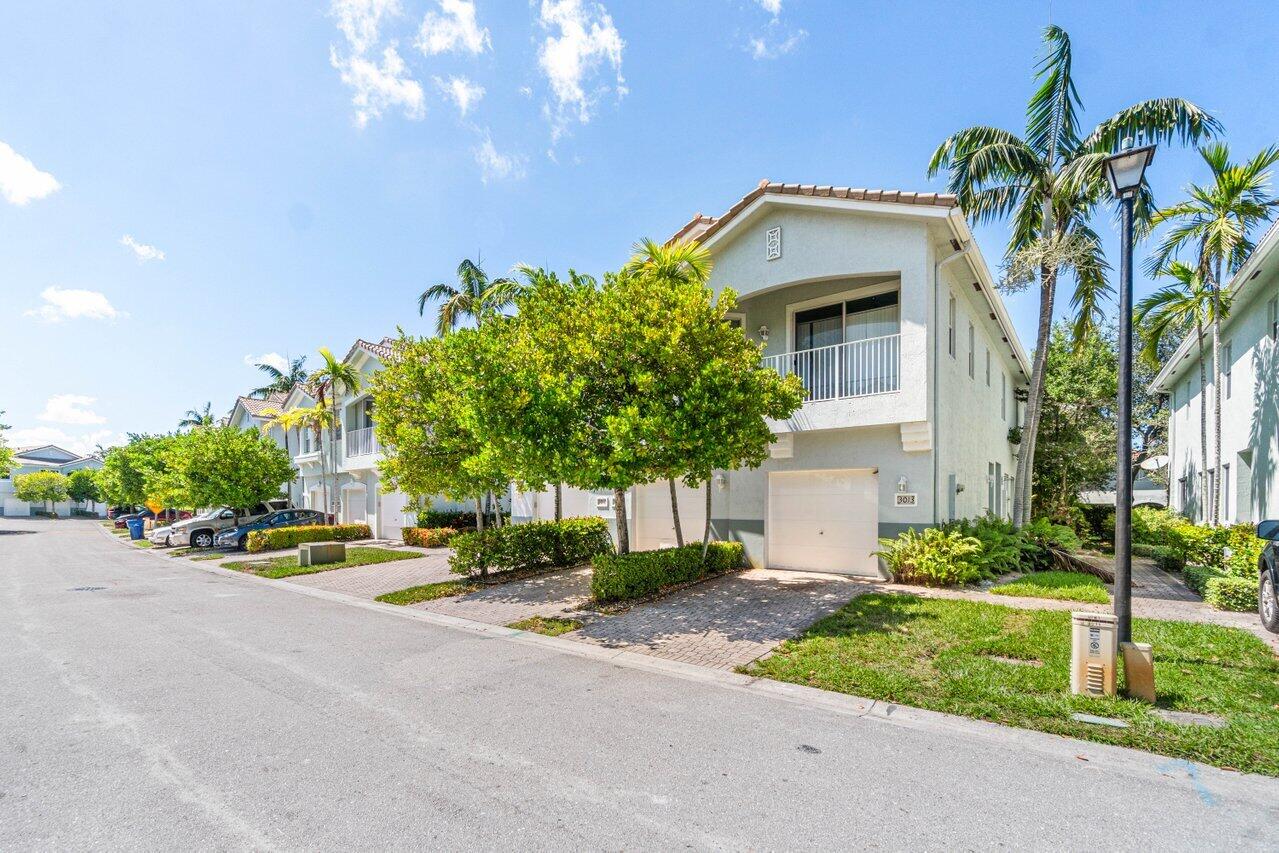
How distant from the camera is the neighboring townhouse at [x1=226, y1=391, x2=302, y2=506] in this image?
33.4 m

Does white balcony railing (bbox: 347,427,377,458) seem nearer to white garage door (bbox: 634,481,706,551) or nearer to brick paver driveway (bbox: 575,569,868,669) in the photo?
white garage door (bbox: 634,481,706,551)

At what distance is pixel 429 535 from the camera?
2039cm

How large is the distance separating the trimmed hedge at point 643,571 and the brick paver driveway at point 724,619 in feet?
1.19

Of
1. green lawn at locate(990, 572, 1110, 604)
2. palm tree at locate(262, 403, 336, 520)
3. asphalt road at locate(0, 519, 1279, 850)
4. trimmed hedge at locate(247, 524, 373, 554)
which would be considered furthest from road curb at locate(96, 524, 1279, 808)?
palm tree at locate(262, 403, 336, 520)

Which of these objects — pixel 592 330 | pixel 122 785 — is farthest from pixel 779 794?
pixel 592 330

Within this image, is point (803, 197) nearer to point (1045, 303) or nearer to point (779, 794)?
point (1045, 303)

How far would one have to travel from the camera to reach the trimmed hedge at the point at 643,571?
33.2 ft

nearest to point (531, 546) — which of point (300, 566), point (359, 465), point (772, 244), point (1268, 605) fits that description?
point (300, 566)

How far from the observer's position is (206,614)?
34.5 feet

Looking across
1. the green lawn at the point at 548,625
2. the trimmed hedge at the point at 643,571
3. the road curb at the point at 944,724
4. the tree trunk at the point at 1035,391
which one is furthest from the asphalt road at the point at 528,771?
the tree trunk at the point at 1035,391

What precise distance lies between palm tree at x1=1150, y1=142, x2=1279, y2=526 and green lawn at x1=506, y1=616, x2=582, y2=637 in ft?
42.9

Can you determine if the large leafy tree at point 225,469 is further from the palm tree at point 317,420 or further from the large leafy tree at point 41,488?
the large leafy tree at point 41,488

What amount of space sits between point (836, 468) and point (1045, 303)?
6.22 meters

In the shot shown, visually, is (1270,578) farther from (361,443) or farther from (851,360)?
(361,443)
